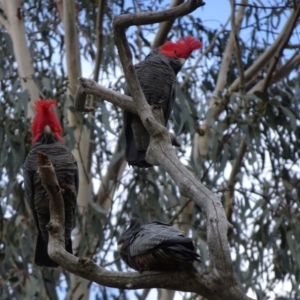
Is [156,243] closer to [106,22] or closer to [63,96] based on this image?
[63,96]

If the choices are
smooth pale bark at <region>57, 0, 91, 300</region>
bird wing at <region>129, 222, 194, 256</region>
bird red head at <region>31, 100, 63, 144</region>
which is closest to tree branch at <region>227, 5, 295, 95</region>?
smooth pale bark at <region>57, 0, 91, 300</region>

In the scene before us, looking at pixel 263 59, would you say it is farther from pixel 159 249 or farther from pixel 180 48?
pixel 159 249

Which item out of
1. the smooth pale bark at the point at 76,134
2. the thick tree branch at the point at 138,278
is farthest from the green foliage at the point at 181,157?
the thick tree branch at the point at 138,278

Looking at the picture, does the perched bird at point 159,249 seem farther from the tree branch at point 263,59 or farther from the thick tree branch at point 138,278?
the tree branch at point 263,59

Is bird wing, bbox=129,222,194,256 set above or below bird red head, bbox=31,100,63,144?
below

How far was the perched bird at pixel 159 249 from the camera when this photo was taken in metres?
2.34

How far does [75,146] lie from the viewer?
498 cm

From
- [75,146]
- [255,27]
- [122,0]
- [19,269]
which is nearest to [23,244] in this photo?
[19,269]

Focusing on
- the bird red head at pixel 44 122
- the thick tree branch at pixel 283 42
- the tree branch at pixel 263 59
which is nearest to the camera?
the bird red head at pixel 44 122

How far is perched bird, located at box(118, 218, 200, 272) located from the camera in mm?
2336

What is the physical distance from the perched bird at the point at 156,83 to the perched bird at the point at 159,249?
808 mm

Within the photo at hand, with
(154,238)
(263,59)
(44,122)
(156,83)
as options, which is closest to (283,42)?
(263,59)

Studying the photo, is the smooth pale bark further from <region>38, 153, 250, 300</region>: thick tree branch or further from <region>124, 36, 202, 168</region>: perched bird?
<region>38, 153, 250, 300</region>: thick tree branch

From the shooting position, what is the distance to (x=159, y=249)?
2.38 m
